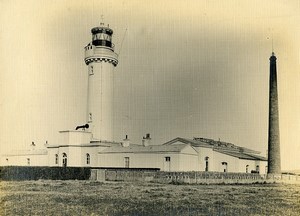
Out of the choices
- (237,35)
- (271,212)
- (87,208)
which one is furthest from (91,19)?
(271,212)

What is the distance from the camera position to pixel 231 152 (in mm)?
29078

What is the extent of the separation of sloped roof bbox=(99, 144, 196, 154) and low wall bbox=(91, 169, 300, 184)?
A: 3.82 meters

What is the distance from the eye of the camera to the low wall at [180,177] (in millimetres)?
20500

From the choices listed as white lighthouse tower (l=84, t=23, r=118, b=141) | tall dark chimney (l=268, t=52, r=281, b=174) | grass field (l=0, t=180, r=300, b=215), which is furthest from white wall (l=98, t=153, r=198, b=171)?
grass field (l=0, t=180, r=300, b=215)

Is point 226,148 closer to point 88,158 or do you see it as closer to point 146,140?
point 146,140

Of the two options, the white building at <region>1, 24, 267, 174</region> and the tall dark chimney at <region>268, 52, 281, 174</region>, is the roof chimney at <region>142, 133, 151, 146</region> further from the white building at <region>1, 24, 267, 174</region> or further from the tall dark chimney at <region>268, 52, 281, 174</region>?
the tall dark chimney at <region>268, 52, 281, 174</region>

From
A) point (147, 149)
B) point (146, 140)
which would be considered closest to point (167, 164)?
point (147, 149)

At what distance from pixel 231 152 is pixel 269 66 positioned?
15.4 meters

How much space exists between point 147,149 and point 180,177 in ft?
18.0

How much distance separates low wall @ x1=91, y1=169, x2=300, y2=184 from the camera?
807 inches

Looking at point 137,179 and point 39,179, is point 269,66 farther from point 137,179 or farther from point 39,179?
point 39,179

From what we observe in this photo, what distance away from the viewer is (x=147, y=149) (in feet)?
84.7

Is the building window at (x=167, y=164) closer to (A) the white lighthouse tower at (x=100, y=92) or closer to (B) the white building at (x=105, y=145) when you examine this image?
(B) the white building at (x=105, y=145)

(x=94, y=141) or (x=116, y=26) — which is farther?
(x=94, y=141)
